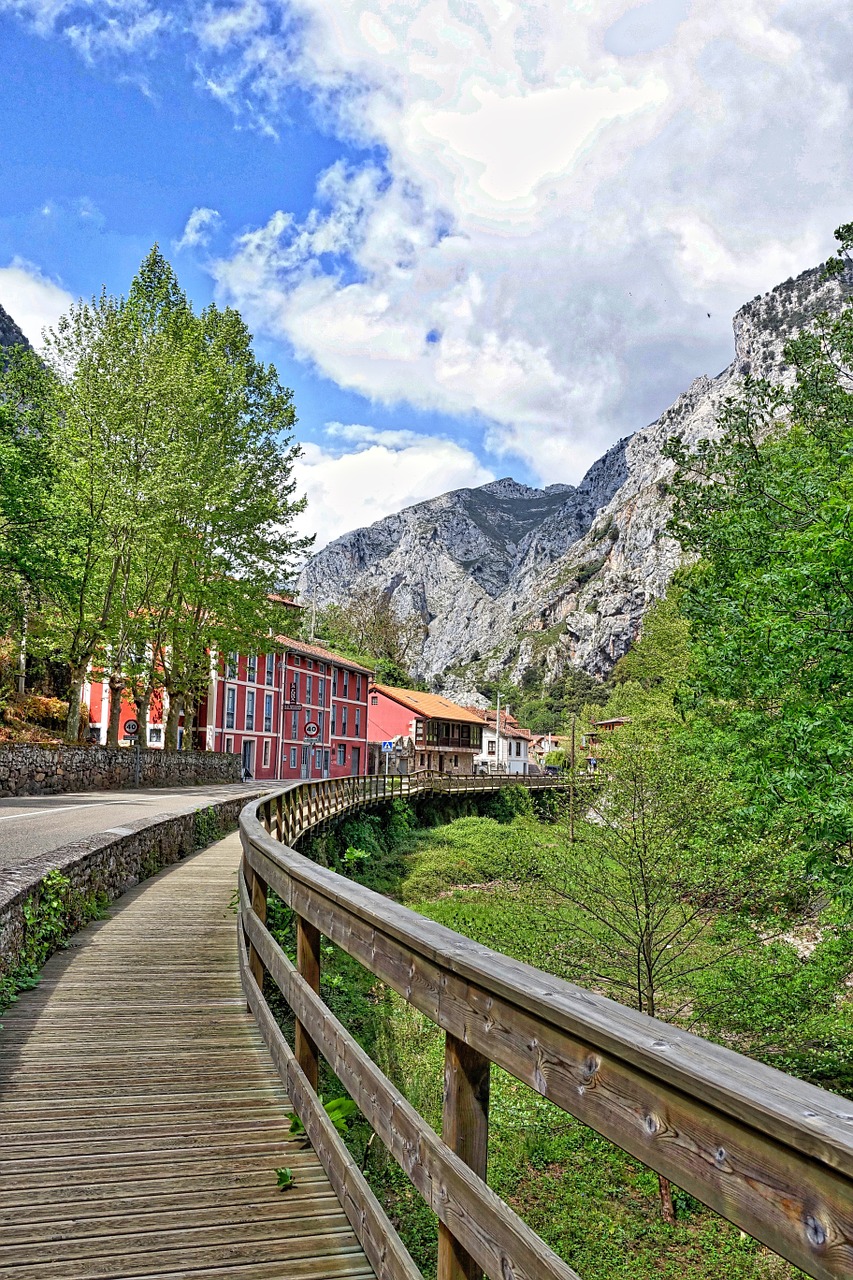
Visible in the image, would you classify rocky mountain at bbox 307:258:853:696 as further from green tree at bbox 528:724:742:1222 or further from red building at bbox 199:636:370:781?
green tree at bbox 528:724:742:1222

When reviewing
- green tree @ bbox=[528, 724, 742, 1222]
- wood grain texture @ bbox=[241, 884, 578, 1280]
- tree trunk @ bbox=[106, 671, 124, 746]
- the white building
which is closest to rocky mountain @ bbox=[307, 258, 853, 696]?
the white building

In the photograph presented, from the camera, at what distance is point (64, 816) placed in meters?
15.5

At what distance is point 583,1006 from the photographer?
5.44ft

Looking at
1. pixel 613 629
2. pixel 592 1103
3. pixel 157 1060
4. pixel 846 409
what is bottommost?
pixel 157 1060

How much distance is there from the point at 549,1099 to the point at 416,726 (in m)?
65.2

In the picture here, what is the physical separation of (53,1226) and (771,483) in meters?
14.9

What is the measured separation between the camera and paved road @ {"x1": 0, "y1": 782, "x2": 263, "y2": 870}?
35.7 ft

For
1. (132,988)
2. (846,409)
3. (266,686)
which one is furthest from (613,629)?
(132,988)

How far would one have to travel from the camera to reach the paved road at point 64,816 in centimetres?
1088

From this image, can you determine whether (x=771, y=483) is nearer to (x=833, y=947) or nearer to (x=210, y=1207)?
(x=833, y=947)

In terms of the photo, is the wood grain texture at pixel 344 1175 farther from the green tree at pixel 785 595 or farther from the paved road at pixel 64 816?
the green tree at pixel 785 595

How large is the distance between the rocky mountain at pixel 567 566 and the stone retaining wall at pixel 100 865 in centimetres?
9035

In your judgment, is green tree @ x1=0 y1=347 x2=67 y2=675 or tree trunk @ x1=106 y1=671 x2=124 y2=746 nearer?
green tree @ x1=0 y1=347 x2=67 y2=675

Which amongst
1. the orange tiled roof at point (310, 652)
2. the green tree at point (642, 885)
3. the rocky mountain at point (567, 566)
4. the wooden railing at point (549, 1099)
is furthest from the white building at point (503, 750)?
the wooden railing at point (549, 1099)
